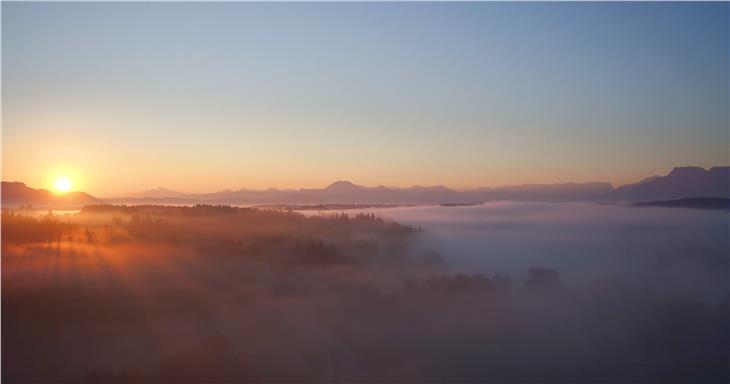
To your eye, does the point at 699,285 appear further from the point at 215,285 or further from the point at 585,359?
the point at 215,285

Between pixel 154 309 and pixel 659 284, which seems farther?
pixel 659 284

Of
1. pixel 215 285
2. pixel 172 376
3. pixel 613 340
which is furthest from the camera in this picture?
pixel 613 340

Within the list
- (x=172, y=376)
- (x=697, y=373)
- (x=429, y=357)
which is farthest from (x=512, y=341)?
(x=172, y=376)

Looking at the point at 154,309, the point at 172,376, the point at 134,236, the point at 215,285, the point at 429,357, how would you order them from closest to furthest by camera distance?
the point at 134,236, the point at 172,376, the point at 154,309, the point at 215,285, the point at 429,357

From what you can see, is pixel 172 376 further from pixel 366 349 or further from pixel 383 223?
pixel 383 223

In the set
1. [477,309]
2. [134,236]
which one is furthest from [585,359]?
[134,236]

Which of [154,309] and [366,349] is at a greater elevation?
[154,309]

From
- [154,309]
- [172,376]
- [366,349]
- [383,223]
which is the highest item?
[383,223]

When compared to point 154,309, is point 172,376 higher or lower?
lower

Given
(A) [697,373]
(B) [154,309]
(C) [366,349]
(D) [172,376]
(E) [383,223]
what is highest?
(E) [383,223]
